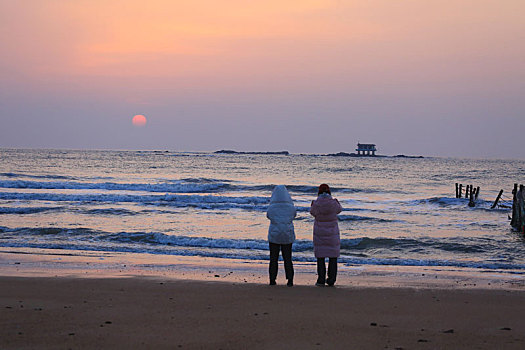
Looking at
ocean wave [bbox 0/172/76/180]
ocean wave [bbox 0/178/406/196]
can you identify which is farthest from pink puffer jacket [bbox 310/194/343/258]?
ocean wave [bbox 0/172/76/180]

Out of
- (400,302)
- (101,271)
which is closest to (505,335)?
(400,302)

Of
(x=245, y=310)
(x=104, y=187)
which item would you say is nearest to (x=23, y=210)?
(x=104, y=187)

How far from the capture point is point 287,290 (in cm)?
825

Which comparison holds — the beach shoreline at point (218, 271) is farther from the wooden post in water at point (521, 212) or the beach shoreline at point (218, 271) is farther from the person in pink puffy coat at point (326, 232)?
the wooden post in water at point (521, 212)

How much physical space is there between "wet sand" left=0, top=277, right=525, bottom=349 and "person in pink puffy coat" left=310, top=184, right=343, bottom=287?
15.0 inches

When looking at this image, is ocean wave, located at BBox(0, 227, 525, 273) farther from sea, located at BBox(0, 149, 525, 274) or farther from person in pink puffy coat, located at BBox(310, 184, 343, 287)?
person in pink puffy coat, located at BBox(310, 184, 343, 287)

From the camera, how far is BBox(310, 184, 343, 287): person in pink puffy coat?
8.77 meters

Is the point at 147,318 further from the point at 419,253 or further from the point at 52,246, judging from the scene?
the point at 419,253

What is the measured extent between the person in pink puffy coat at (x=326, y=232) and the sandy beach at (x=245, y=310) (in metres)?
0.35

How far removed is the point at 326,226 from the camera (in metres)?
8.88

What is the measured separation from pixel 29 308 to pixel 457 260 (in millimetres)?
10048

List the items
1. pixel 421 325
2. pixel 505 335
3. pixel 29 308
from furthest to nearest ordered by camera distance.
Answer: pixel 29 308, pixel 421 325, pixel 505 335

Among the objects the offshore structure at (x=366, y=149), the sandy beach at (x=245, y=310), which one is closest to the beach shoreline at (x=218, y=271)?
the sandy beach at (x=245, y=310)

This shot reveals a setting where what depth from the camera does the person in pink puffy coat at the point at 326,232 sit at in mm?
8766
